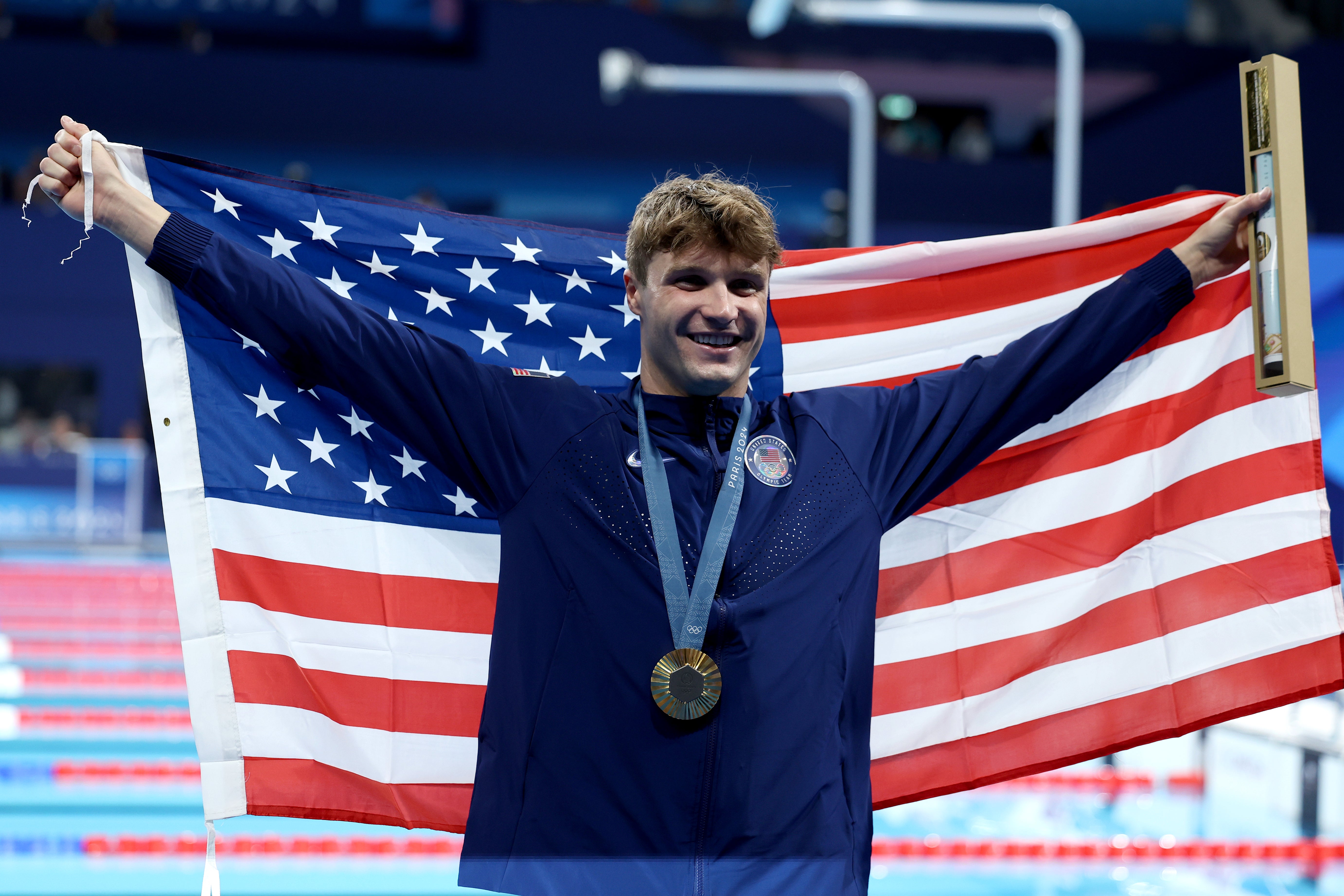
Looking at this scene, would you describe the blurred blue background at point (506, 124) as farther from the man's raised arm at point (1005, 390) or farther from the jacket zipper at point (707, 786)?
the jacket zipper at point (707, 786)

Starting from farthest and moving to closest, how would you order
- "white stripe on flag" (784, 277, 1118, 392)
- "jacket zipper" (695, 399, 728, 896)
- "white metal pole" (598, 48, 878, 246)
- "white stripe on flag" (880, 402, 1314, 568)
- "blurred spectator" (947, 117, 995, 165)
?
"blurred spectator" (947, 117, 995, 165) < "white metal pole" (598, 48, 878, 246) < "white stripe on flag" (784, 277, 1118, 392) < "white stripe on flag" (880, 402, 1314, 568) < "jacket zipper" (695, 399, 728, 896)

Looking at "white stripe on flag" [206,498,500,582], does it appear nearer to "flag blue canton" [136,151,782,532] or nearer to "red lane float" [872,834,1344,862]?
"flag blue canton" [136,151,782,532]

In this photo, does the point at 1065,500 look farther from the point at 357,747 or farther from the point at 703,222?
the point at 357,747

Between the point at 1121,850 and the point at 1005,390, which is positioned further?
the point at 1121,850

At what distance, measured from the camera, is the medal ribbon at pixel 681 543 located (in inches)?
80.8

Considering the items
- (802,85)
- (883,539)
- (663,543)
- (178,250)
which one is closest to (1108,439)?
(883,539)

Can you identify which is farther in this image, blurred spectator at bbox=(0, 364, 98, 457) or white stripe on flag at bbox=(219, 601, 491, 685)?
blurred spectator at bbox=(0, 364, 98, 457)

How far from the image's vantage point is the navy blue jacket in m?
2.04

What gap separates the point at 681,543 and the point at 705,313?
0.40 metres

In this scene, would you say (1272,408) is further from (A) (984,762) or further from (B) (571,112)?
(B) (571,112)

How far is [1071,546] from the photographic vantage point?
2879 mm

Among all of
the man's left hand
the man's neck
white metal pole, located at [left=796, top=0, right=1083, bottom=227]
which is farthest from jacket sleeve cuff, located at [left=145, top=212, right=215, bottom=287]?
white metal pole, located at [left=796, top=0, right=1083, bottom=227]

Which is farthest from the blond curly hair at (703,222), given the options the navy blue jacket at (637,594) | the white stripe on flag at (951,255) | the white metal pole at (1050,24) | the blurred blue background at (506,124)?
the blurred blue background at (506,124)

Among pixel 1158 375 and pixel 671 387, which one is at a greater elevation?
pixel 1158 375
